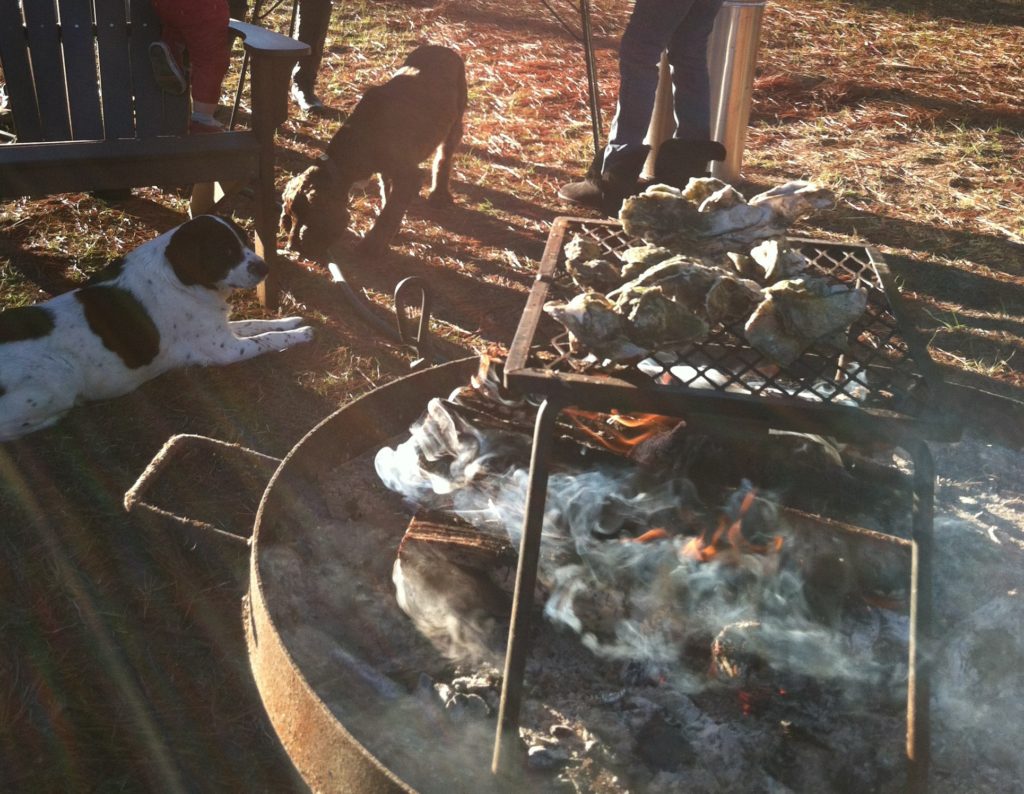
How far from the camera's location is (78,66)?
14.7ft

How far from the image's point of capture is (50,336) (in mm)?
3936

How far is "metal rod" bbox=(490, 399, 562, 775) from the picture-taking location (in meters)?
2.21

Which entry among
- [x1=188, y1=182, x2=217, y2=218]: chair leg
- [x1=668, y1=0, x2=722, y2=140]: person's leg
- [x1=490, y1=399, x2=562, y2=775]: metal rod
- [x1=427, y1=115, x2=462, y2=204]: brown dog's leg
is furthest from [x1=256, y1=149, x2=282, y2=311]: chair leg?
[x1=490, y1=399, x2=562, y2=775]: metal rod

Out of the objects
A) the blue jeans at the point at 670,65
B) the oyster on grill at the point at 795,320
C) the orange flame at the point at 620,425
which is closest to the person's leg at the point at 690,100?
the blue jeans at the point at 670,65

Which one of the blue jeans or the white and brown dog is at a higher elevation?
the blue jeans

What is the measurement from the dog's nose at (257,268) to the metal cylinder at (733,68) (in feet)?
11.2

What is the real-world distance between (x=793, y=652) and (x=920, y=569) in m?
0.59

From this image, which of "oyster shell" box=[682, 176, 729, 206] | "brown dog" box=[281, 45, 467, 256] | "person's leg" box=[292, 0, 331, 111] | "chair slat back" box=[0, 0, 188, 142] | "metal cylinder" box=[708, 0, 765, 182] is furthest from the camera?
"person's leg" box=[292, 0, 331, 111]

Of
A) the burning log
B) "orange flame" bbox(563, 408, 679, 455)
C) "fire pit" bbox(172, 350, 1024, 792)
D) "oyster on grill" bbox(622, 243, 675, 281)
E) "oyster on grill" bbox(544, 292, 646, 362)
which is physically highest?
"oyster on grill" bbox(622, 243, 675, 281)

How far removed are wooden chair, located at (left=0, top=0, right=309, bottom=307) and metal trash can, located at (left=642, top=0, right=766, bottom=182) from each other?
255 centimetres

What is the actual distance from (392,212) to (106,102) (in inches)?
66.2

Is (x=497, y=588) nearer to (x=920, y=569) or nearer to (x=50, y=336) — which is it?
(x=920, y=569)

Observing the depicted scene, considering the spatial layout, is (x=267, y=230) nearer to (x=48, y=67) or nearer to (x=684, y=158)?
(x=48, y=67)

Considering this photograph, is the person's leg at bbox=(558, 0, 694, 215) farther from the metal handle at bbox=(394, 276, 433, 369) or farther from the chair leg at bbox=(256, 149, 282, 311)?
the metal handle at bbox=(394, 276, 433, 369)
